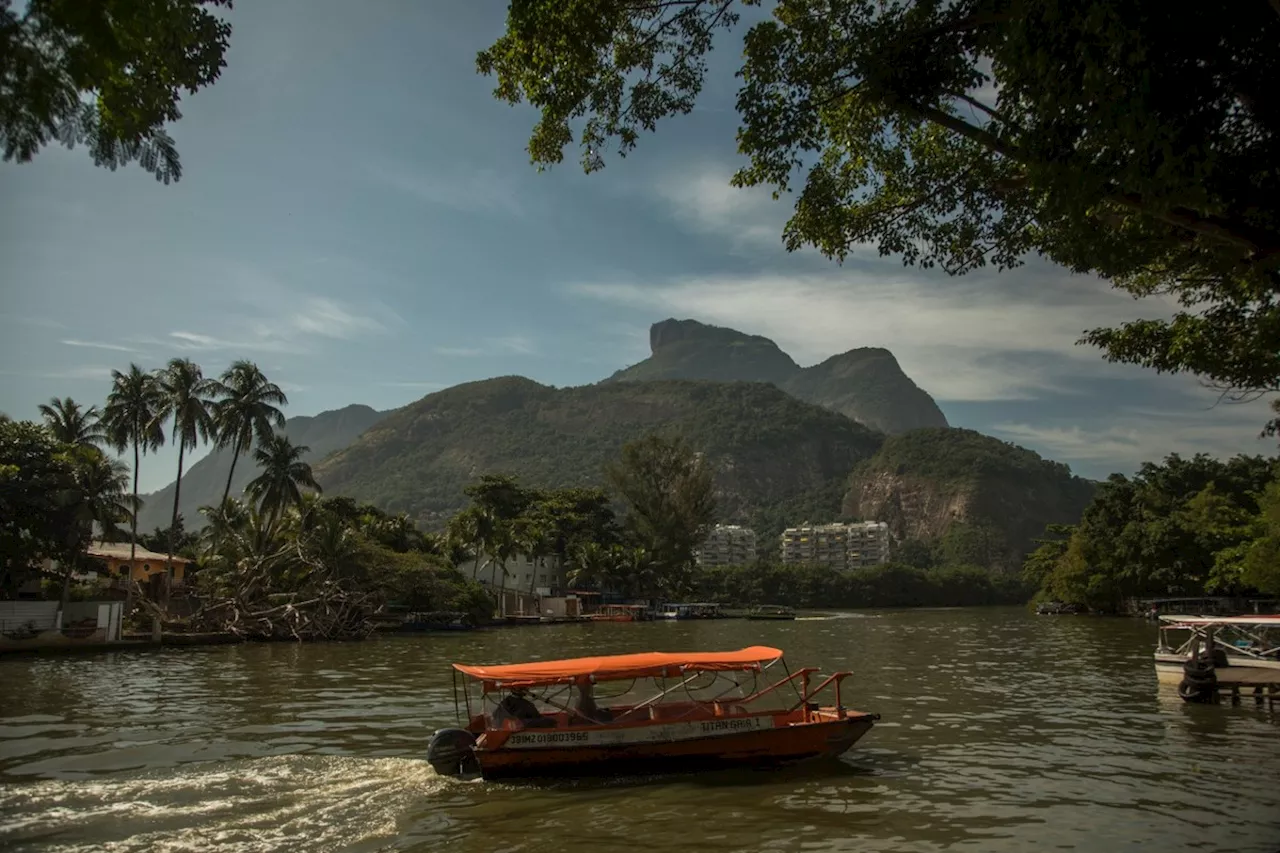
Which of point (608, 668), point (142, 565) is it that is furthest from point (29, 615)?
point (608, 668)

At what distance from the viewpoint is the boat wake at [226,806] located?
39.1 ft

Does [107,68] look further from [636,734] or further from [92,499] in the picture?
Answer: [92,499]

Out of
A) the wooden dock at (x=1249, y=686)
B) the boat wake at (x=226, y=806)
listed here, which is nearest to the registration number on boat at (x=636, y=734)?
the boat wake at (x=226, y=806)

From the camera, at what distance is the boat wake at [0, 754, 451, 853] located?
1191 cm

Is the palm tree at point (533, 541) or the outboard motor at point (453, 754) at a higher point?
the palm tree at point (533, 541)

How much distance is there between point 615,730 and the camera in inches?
614

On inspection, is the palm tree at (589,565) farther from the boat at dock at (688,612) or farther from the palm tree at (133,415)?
the palm tree at (133,415)

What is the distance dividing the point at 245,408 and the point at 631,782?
53514 mm

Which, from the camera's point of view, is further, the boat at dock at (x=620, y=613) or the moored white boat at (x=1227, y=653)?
the boat at dock at (x=620, y=613)

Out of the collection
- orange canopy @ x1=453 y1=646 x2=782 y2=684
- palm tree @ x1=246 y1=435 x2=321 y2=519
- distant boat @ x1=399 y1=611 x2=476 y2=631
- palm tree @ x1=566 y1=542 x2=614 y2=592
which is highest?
palm tree @ x1=246 y1=435 x2=321 y2=519

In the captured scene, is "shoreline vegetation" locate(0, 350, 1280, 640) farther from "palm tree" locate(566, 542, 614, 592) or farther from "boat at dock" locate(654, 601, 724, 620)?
"boat at dock" locate(654, 601, 724, 620)

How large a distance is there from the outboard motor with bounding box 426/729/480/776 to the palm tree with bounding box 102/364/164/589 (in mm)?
47421

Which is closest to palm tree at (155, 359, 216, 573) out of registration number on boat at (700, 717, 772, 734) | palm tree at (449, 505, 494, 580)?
palm tree at (449, 505, 494, 580)

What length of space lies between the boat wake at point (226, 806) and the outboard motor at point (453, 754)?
0.87 ft
